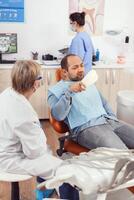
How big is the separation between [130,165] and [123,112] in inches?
68.2

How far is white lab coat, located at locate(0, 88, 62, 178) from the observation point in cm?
156

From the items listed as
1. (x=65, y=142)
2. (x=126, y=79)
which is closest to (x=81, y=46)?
(x=126, y=79)

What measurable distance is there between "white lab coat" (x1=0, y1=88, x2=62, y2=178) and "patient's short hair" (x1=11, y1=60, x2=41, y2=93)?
0.14ft

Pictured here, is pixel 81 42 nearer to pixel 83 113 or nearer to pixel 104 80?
pixel 104 80

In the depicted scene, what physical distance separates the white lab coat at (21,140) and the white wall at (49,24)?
2159mm

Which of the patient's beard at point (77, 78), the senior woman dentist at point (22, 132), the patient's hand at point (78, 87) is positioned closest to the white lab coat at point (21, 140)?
the senior woman dentist at point (22, 132)

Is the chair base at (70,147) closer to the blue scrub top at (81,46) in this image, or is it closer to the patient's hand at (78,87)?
the patient's hand at (78,87)

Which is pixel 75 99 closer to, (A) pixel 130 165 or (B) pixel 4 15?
(A) pixel 130 165

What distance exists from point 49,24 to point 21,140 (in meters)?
2.40

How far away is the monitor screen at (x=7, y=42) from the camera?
3.57m

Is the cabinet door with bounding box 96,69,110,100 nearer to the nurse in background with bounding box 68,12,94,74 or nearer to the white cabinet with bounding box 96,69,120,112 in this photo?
the white cabinet with bounding box 96,69,120,112

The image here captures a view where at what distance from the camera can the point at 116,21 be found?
12.7 feet

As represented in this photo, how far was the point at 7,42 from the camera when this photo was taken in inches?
141

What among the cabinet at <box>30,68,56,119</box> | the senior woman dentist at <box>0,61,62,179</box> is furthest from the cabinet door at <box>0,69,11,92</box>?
the senior woman dentist at <box>0,61,62,179</box>
